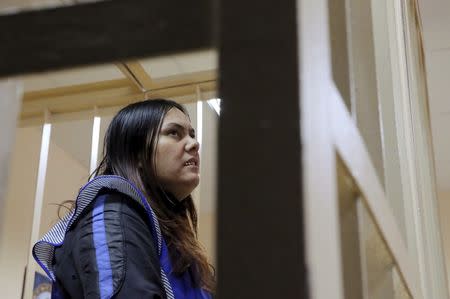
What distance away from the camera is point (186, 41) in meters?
0.27

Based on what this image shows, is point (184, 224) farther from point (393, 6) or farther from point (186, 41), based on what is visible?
point (186, 41)

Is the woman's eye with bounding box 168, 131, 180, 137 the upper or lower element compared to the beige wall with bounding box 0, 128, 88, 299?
lower

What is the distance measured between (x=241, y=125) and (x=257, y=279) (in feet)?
0.19

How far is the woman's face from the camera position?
3.77 feet

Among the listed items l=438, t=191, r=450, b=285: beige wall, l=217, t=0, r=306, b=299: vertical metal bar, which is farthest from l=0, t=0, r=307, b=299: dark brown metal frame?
l=438, t=191, r=450, b=285: beige wall

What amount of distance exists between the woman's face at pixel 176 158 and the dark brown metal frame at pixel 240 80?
871mm

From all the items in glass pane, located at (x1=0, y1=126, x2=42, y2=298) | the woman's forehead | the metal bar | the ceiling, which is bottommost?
the metal bar

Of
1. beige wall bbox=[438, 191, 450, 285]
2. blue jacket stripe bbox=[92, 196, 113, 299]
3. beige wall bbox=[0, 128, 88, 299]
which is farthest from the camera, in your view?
beige wall bbox=[438, 191, 450, 285]

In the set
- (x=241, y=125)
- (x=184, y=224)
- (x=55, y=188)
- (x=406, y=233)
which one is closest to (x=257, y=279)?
(x=241, y=125)

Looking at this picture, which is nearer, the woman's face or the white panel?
the woman's face

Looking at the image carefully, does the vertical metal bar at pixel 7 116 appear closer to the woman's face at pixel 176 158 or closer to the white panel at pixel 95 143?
the woman's face at pixel 176 158

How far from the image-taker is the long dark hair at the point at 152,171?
99 centimetres

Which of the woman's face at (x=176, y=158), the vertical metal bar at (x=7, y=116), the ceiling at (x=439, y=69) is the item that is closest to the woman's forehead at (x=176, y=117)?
the woman's face at (x=176, y=158)

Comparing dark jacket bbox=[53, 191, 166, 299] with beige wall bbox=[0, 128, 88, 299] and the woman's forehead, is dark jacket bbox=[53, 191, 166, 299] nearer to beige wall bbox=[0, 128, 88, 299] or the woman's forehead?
the woman's forehead
